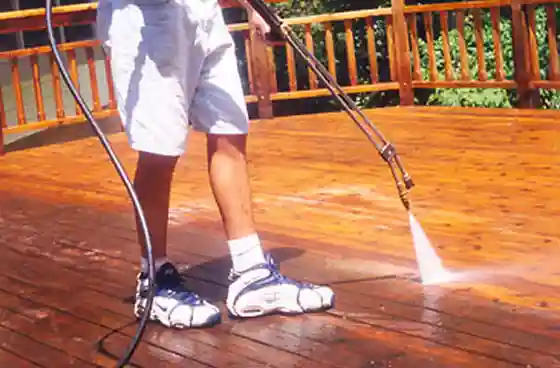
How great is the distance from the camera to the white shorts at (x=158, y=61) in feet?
6.93

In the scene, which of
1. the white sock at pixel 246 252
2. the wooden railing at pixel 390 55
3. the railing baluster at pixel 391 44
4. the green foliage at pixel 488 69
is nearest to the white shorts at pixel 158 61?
the white sock at pixel 246 252

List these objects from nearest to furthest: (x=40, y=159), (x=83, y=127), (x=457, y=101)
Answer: (x=40, y=159), (x=457, y=101), (x=83, y=127)

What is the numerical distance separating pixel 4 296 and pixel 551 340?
160 cm

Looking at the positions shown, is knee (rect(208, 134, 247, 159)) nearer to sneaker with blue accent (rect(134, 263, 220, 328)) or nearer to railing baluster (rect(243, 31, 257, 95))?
sneaker with blue accent (rect(134, 263, 220, 328))

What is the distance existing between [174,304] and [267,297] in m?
0.24

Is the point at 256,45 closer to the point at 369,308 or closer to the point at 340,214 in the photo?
the point at 340,214

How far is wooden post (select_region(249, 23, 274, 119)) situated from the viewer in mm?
6219

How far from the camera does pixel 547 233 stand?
2.81m

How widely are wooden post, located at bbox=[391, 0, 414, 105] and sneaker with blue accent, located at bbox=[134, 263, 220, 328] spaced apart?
4.12 m

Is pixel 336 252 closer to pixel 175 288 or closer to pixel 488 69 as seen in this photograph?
pixel 175 288

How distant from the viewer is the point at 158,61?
83.1 inches

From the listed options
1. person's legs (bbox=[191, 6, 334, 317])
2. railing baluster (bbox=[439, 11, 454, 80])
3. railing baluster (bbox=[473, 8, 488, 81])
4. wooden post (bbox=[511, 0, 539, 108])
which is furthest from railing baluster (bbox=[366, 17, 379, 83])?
person's legs (bbox=[191, 6, 334, 317])

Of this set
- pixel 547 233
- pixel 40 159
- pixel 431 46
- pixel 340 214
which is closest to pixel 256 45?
pixel 431 46

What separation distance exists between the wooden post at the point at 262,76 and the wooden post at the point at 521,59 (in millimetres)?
1688
